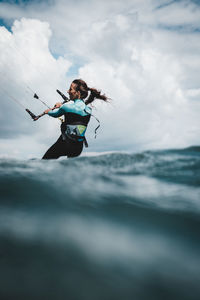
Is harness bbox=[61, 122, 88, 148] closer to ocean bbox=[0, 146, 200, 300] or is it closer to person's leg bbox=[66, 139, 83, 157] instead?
person's leg bbox=[66, 139, 83, 157]

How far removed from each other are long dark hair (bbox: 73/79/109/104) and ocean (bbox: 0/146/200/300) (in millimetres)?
2516

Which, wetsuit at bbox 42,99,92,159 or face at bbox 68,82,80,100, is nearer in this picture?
wetsuit at bbox 42,99,92,159

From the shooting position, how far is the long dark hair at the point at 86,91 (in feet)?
16.7

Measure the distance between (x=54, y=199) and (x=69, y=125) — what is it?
8.90 feet

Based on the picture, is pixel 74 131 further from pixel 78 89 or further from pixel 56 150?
pixel 78 89

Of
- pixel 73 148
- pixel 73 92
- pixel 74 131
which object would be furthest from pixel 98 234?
pixel 73 92

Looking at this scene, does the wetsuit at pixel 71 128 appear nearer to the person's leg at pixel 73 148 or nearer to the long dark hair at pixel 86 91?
the person's leg at pixel 73 148

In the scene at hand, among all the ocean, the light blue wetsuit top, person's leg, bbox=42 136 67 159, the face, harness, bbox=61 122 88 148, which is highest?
the face

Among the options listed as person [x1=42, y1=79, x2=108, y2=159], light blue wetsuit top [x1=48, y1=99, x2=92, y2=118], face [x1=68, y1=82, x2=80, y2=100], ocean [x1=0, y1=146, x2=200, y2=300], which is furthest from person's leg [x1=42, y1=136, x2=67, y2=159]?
ocean [x1=0, y1=146, x2=200, y2=300]

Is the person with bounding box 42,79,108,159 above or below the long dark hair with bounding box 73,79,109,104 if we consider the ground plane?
below

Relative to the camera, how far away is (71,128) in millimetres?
4855

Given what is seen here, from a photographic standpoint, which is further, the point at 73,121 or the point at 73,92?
the point at 73,92

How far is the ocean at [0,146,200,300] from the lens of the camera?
4.45ft

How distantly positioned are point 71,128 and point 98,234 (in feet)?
11.0
